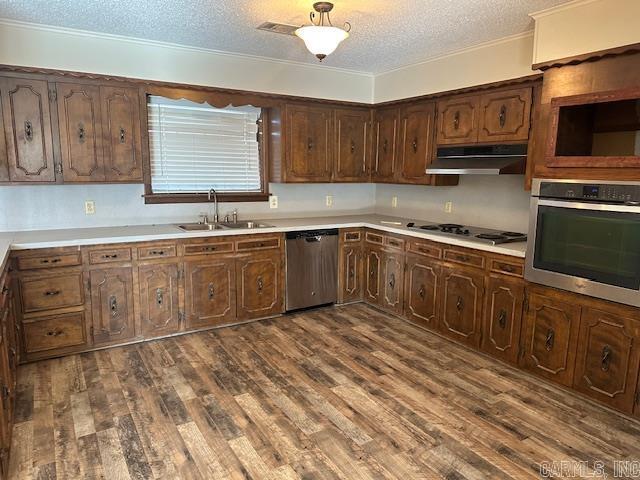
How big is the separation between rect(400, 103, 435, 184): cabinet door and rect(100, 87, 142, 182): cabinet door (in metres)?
2.56

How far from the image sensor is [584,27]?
2723 mm

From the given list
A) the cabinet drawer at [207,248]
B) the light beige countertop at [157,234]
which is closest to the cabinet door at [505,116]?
the light beige countertop at [157,234]

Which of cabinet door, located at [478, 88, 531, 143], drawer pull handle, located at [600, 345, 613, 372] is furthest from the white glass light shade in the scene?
drawer pull handle, located at [600, 345, 613, 372]

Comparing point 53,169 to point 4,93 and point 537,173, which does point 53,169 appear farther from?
point 537,173

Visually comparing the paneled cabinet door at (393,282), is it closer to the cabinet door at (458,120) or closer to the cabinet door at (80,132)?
the cabinet door at (458,120)

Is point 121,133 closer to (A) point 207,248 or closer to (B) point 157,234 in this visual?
(B) point 157,234

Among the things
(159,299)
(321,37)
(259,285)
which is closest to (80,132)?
(159,299)

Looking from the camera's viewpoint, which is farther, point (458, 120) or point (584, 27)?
point (458, 120)

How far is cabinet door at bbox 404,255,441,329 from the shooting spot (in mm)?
3928

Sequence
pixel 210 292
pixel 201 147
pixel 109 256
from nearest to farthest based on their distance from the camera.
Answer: pixel 109 256 → pixel 210 292 → pixel 201 147

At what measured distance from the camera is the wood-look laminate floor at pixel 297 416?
2238 millimetres

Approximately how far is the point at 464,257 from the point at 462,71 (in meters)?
1.69

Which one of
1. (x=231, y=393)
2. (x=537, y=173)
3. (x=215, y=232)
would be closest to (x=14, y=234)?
(x=215, y=232)

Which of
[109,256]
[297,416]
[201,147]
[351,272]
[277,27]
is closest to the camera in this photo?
[297,416]
